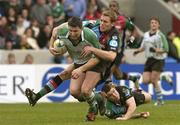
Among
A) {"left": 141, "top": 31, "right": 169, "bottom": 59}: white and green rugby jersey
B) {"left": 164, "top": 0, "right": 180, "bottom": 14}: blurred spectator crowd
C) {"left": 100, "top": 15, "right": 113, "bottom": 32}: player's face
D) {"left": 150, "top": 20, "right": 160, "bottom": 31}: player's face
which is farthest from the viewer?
{"left": 164, "top": 0, "right": 180, "bottom": 14}: blurred spectator crowd

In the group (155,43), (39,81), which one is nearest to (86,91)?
(155,43)

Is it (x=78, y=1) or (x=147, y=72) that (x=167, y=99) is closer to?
(x=147, y=72)

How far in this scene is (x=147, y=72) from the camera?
72.6 ft

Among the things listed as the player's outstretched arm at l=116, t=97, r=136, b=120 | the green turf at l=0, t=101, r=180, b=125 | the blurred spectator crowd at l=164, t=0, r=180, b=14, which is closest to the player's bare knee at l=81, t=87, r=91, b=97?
the green turf at l=0, t=101, r=180, b=125

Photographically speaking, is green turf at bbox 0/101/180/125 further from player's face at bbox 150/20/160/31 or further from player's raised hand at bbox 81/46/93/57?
player's face at bbox 150/20/160/31

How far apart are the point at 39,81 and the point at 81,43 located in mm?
8792

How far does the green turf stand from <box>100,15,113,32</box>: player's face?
1673 mm

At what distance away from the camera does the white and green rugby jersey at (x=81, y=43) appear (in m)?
14.9

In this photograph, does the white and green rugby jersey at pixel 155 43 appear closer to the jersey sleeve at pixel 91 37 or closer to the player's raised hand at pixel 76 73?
the jersey sleeve at pixel 91 37

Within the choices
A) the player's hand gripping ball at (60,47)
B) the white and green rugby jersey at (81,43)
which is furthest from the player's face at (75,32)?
the player's hand gripping ball at (60,47)

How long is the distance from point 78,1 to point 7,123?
12786mm

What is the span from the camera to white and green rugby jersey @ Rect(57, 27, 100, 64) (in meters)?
14.9

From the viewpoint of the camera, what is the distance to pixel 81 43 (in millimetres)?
14984

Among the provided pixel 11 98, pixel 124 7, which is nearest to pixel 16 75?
pixel 11 98
